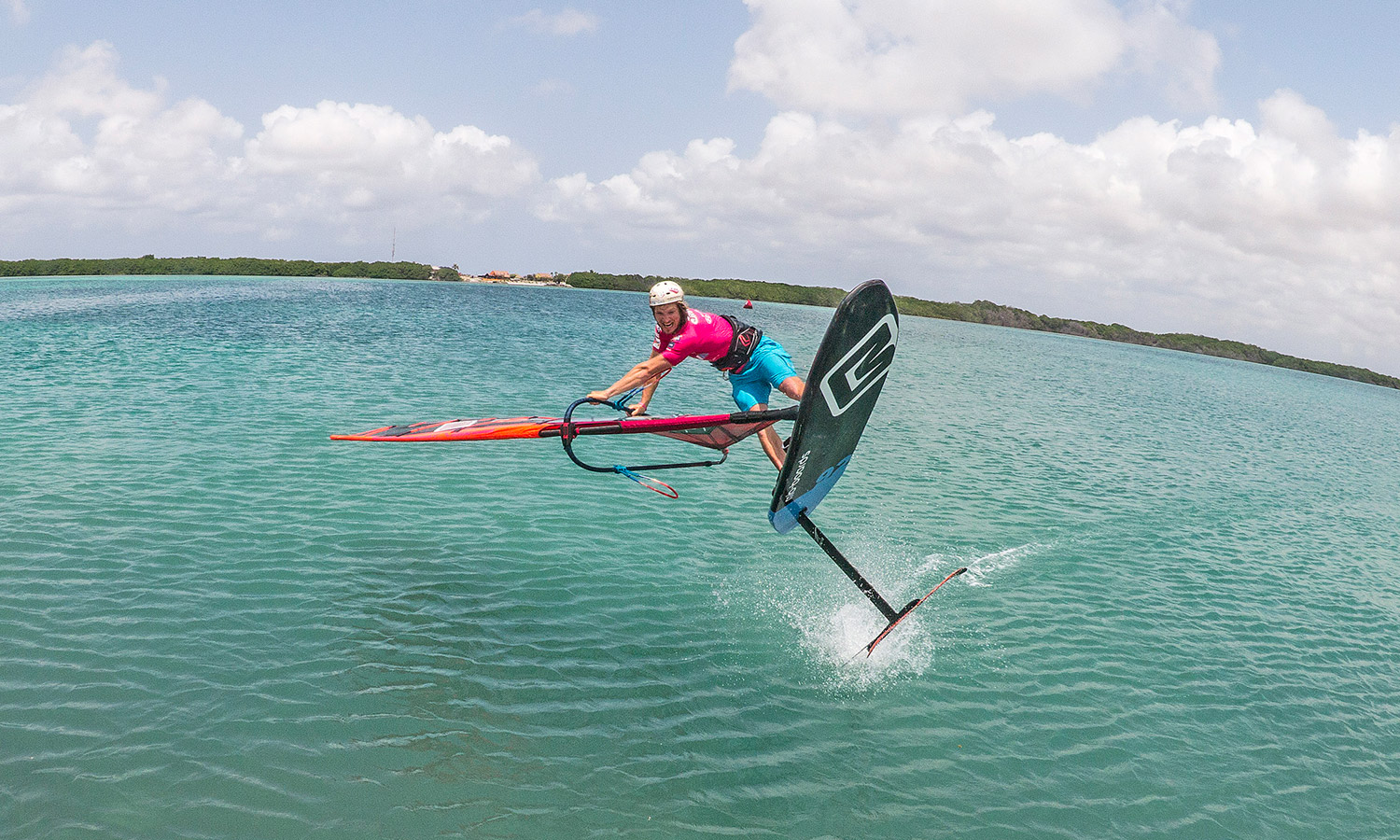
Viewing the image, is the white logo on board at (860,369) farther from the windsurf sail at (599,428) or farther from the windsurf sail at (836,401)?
the windsurf sail at (599,428)

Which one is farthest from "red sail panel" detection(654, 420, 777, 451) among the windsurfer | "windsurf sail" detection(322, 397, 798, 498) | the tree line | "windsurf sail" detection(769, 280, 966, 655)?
the tree line

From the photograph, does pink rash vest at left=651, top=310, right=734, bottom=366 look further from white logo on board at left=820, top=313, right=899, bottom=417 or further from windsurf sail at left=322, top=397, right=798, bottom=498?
white logo on board at left=820, top=313, right=899, bottom=417

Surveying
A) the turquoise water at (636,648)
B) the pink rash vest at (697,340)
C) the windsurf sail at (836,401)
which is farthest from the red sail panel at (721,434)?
the turquoise water at (636,648)

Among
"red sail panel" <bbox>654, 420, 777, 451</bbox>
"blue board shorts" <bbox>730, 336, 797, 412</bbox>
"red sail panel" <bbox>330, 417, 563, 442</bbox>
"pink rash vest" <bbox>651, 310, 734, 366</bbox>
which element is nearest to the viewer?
"red sail panel" <bbox>330, 417, 563, 442</bbox>

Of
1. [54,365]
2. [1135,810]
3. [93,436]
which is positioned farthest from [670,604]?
[54,365]

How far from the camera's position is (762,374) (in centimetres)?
921

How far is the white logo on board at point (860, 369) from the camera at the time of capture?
22.4ft

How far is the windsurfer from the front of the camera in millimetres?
8047

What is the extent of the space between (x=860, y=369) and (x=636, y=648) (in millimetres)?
3981

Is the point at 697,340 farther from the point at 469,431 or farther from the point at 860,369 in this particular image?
the point at 469,431

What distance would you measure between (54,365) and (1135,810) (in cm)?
2967

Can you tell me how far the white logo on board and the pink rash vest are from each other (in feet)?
5.88

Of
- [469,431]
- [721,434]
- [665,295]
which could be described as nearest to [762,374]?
[721,434]

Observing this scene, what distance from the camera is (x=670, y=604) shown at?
9.61 meters
